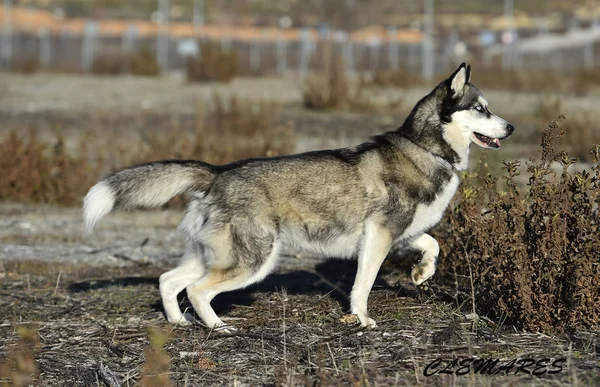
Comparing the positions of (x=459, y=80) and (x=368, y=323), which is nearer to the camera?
(x=368, y=323)

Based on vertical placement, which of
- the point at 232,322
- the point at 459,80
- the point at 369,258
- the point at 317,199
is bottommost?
the point at 232,322

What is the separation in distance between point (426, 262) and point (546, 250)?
1.03 metres

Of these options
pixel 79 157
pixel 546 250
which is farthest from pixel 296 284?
pixel 79 157

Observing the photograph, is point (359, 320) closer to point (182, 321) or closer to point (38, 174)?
point (182, 321)

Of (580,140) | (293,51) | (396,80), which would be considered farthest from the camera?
(293,51)

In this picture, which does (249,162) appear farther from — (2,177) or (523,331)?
(2,177)

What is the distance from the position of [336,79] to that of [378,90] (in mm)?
4578

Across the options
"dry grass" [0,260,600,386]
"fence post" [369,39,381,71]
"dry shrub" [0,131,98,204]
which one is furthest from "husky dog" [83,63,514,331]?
"fence post" [369,39,381,71]

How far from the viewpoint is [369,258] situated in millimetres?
6375

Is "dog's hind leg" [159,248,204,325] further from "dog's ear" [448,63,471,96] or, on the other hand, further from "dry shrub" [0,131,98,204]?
"dry shrub" [0,131,98,204]

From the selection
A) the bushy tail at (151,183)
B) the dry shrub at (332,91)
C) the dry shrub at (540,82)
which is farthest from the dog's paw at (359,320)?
the dry shrub at (540,82)

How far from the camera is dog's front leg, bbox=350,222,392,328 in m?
6.37

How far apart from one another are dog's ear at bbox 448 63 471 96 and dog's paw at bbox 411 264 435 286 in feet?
4.09

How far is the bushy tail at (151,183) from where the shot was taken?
625 centimetres
